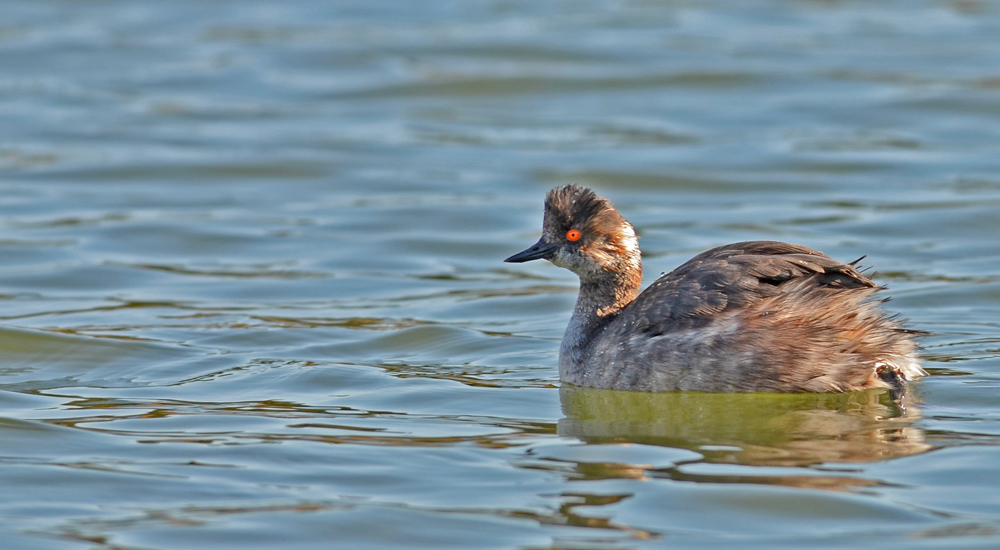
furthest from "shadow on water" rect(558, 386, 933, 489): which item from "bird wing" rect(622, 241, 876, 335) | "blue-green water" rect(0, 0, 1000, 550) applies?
"bird wing" rect(622, 241, 876, 335)

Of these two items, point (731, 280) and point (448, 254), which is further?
point (448, 254)

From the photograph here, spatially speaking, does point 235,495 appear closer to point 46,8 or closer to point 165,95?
point 165,95

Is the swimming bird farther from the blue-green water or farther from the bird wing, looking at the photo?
the blue-green water

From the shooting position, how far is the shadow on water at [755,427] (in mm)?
6086

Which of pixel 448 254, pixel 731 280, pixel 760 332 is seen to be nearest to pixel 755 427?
pixel 760 332

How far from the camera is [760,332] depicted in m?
7.16

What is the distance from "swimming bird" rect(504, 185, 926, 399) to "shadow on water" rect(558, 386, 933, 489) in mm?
91

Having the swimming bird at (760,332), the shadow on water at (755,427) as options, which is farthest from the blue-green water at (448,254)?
the swimming bird at (760,332)

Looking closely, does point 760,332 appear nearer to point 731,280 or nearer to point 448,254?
point 731,280

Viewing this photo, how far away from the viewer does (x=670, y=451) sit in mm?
6297

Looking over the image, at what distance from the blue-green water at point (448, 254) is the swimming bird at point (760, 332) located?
0.13m

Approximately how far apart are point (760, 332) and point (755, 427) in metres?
0.60

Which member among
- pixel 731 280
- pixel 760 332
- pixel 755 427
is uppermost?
pixel 731 280

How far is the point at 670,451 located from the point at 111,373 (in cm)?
339
